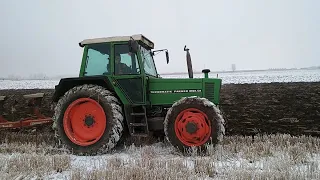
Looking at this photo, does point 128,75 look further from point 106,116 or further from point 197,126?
point 197,126

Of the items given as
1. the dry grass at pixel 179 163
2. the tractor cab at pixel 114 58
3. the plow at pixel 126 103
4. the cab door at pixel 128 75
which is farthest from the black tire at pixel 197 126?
the tractor cab at pixel 114 58

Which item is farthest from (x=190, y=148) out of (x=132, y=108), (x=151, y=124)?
(x=132, y=108)

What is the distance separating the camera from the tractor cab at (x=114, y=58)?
6.66 m

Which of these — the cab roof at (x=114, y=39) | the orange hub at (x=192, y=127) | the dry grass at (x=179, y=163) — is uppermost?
the cab roof at (x=114, y=39)

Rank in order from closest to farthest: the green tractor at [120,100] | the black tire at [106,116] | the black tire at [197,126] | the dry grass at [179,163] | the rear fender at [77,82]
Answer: the dry grass at [179,163]
the black tire at [197,126]
the green tractor at [120,100]
the black tire at [106,116]
the rear fender at [77,82]

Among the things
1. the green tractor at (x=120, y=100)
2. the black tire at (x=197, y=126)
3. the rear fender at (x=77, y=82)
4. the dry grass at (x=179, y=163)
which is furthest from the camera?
the rear fender at (x=77, y=82)

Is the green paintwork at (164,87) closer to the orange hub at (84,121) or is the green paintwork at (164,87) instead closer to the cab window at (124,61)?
the cab window at (124,61)

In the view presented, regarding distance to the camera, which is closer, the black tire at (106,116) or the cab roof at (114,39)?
the black tire at (106,116)

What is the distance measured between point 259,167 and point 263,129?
3763 mm

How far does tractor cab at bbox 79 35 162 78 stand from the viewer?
666 cm

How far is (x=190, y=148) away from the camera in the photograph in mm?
5895

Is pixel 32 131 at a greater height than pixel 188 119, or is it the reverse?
pixel 188 119

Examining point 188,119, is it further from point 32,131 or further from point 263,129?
point 32,131

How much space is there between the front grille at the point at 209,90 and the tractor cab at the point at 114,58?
128cm
